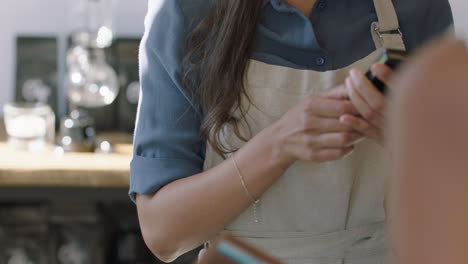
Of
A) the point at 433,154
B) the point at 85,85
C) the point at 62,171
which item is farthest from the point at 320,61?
the point at 85,85

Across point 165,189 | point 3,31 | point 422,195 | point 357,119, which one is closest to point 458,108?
point 422,195

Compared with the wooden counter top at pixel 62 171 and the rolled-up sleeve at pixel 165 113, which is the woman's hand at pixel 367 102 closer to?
the rolled-up sleeve at pixel 165 113

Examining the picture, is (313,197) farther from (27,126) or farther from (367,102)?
(27,126)

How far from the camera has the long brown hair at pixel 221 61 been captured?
1158 millimetres

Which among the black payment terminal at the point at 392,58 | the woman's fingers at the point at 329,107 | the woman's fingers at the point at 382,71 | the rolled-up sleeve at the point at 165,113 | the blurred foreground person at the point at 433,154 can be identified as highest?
the blurred foreground person at the point at 433,154

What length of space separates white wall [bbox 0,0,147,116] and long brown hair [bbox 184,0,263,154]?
1631mm

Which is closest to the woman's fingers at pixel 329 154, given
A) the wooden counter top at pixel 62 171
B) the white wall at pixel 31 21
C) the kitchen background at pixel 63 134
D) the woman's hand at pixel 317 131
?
the woman's hand at pixel 317 131

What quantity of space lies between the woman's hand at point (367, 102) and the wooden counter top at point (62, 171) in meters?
1.44

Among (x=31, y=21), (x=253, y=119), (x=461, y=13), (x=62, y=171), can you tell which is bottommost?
(x=62, y=171)

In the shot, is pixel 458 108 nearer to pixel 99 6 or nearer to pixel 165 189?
pixel 165 189

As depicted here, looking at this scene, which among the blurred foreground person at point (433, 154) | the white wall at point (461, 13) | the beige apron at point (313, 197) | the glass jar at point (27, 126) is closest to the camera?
the blurred foreground person at point (433, 154)

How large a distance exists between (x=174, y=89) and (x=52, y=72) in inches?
61.1

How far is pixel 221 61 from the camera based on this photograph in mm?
1163

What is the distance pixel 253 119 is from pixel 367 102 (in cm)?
32
